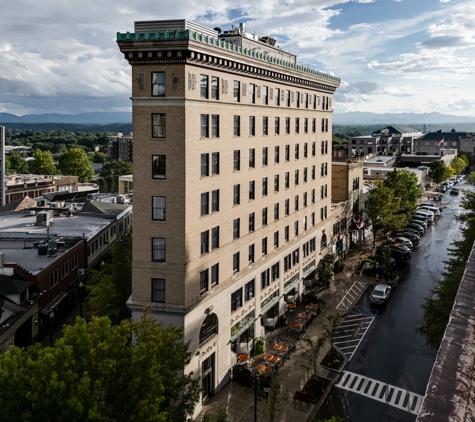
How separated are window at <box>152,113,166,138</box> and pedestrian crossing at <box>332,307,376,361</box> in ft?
81.6

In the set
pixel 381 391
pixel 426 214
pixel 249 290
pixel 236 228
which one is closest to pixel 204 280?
pixel 236 228

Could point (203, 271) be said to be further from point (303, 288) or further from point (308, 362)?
point (303, 288)

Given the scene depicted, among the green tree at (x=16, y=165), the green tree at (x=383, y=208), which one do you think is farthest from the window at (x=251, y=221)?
the green tree at (x=16, y=165)

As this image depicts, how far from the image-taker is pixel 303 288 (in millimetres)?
54812

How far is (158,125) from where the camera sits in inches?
1246

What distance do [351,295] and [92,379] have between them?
3991 centimetres

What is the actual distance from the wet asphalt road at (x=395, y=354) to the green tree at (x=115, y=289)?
1815 cm

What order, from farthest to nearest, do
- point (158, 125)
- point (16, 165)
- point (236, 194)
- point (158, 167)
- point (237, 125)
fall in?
point (16, 165), point (236, 194), point (237, 125), point (158, 167), point (158, 125)

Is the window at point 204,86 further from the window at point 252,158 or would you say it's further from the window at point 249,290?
the window at point 249,290

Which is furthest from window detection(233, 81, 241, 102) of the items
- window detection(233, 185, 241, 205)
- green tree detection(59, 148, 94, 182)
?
green tree detection(59, 148, 94, 182)

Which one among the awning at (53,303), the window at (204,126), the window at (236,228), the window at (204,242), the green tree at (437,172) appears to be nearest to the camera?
the window at (204,126)

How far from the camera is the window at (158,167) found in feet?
104

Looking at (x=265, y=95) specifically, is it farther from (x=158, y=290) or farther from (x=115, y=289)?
(x=115, y=289)

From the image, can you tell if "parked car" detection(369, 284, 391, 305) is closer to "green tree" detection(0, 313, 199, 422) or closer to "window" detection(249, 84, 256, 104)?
"window" detection(249, 84, 256, 104)
